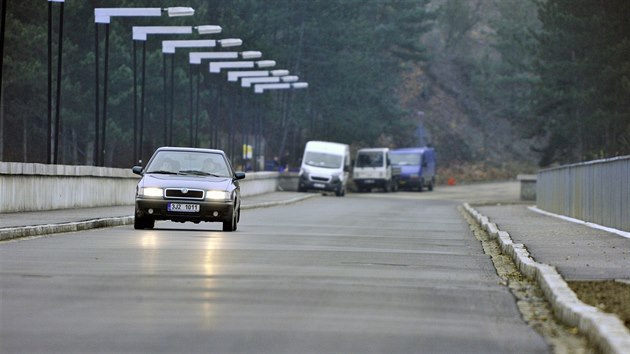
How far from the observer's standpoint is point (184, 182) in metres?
27.0

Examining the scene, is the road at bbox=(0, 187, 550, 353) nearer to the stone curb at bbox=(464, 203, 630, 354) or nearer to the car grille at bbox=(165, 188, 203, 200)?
the stone curb at bbox=(464, 203, 630, 354)

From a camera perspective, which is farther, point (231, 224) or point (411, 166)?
point (411, 166)

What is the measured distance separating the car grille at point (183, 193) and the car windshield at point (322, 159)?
5049cm

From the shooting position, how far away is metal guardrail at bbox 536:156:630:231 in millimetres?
27062

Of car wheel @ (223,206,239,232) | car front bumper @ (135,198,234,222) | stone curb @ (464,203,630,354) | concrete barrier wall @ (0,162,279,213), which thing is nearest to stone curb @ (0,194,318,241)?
car front bumper @ (135,198,234,222)

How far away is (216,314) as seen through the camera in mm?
11039

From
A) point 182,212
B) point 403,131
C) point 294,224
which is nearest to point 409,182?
point 403,131

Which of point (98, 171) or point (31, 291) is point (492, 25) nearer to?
point (98, 171)

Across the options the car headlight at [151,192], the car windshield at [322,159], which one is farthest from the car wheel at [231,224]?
the car windshield at [322,159]

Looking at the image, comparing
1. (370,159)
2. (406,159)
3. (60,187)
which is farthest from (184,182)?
(406,159)

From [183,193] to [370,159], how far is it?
2564 inches

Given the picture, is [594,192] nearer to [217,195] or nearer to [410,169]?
[217,195]

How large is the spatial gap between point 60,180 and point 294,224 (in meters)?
6.55

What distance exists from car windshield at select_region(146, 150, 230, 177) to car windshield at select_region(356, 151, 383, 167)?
62631mm
